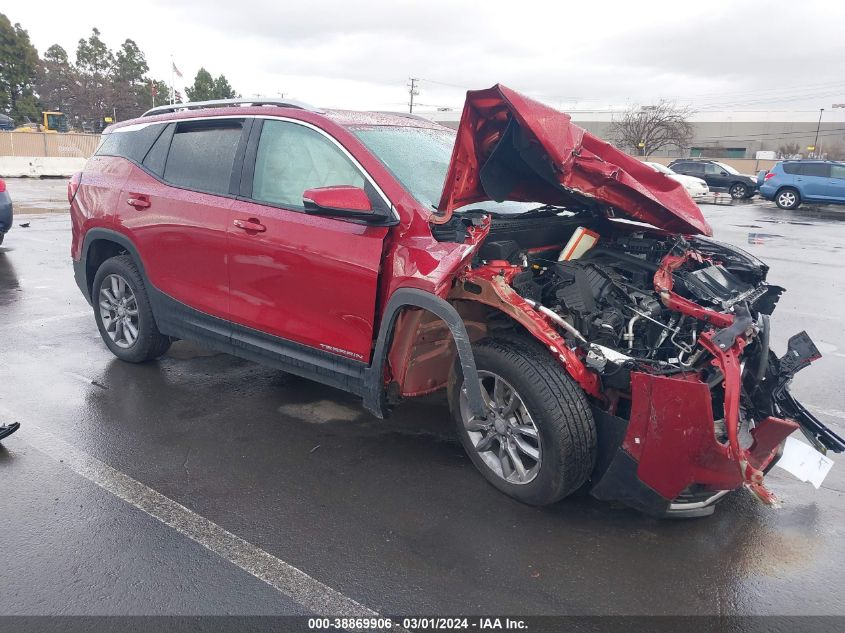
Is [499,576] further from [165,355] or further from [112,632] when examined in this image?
[165,355]

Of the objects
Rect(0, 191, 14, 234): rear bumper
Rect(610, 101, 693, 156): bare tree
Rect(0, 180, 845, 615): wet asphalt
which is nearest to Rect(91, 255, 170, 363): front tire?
Rect(0, 180, 845, 615): wet asphalt

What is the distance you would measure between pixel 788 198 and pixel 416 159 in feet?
76.5

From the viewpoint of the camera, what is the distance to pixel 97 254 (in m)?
5.28

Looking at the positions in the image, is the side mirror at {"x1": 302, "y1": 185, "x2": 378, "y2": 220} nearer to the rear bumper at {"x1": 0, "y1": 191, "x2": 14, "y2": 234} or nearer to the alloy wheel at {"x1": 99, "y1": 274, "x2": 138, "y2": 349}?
the alloy wheel at {"x1": 99, "y1": 274, "x2": 138, "y2": 349}

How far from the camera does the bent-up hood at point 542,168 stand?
3148mm

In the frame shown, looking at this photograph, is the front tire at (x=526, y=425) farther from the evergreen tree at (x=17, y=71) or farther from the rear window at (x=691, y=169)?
the evergreen tree at (x=17, y=71)

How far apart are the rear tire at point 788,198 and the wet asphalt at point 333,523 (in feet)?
68.6

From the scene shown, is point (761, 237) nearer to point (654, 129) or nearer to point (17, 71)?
point (654, 129)

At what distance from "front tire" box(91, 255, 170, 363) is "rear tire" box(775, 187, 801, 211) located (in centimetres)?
2368

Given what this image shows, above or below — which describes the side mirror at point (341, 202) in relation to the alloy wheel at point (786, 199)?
above

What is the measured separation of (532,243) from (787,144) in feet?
277

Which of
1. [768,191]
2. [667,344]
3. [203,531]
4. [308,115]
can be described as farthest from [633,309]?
[768,191]

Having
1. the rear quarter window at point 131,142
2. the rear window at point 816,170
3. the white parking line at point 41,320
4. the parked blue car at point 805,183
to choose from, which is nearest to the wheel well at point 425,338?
the rear quarter window at point 131,142

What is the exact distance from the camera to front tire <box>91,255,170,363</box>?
4945mm
